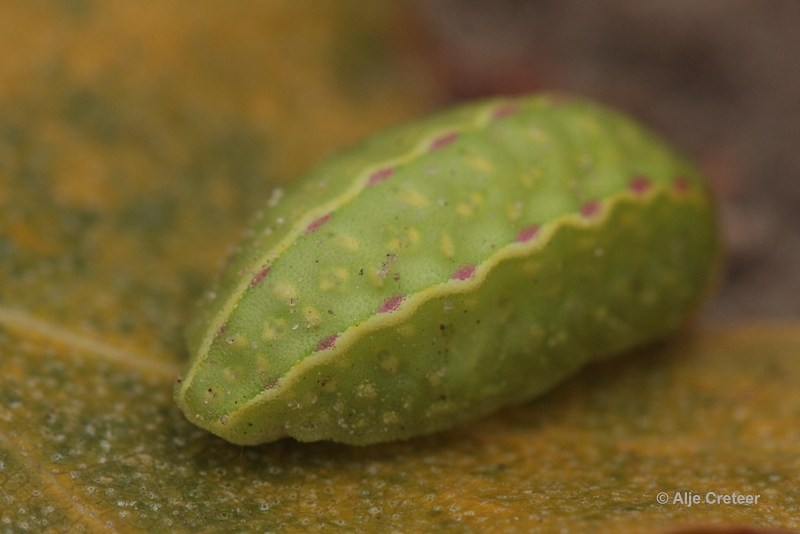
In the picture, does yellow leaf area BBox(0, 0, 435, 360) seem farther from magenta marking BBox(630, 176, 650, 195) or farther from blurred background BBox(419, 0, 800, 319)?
magenta marking BBox(630, 176, 650, 195)

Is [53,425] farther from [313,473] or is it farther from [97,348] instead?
[313,473]

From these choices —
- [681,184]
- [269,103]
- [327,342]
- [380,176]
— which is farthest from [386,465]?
[269,103]

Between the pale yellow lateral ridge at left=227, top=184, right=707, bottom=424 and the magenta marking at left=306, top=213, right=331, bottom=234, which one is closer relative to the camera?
the pale yellow lateral ridge at left=227, top=184, right=707, bottom=424

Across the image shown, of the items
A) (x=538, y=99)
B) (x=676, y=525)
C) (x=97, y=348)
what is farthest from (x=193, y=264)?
(x=676, y=525)

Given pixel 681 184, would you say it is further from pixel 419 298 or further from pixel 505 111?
pixel 419 298

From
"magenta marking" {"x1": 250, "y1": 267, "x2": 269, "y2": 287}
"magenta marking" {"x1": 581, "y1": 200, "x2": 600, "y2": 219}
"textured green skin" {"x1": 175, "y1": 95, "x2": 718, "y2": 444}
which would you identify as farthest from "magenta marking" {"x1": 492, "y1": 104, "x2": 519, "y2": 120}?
"magenta marking" {"x1": 250, "y1": 267, "x2": 269, "y2": 287}

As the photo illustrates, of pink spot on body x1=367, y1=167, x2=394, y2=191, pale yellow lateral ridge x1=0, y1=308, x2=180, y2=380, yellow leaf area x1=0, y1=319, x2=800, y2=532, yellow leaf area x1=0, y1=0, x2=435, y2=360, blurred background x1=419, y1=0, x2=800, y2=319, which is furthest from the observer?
blurred background x1=419, y1=0, x2=800, y2=319
